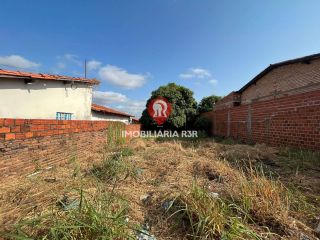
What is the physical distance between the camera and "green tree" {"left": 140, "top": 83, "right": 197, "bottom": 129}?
17750mm

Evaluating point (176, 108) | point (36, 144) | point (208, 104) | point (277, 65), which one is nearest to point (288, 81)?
point (277, 65)

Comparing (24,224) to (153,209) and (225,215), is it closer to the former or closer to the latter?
(153,209)

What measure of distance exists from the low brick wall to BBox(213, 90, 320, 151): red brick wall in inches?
244

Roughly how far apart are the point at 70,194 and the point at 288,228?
2.46 meters

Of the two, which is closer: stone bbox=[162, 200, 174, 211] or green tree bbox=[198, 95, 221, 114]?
stone bbox=[162, 200, 174, 211]

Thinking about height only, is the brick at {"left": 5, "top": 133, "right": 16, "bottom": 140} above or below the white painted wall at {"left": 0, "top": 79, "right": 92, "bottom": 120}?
below

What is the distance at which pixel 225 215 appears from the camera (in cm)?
214

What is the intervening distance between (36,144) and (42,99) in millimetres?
6793

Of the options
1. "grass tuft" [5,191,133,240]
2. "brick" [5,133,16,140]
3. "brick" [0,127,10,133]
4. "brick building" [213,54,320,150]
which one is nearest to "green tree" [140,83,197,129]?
"brick building" [213,54,320,150]

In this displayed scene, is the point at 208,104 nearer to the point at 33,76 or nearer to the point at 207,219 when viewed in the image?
the point at 33,76

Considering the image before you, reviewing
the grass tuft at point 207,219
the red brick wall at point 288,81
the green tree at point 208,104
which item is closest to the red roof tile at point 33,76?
the grass tuft at point 207,219

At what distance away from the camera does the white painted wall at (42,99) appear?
8.10m

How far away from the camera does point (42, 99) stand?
9672mm

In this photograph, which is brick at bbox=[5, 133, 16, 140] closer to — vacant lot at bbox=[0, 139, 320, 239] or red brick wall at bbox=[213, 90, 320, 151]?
vacant lot at bbox=[0, 139, 320, 239]
